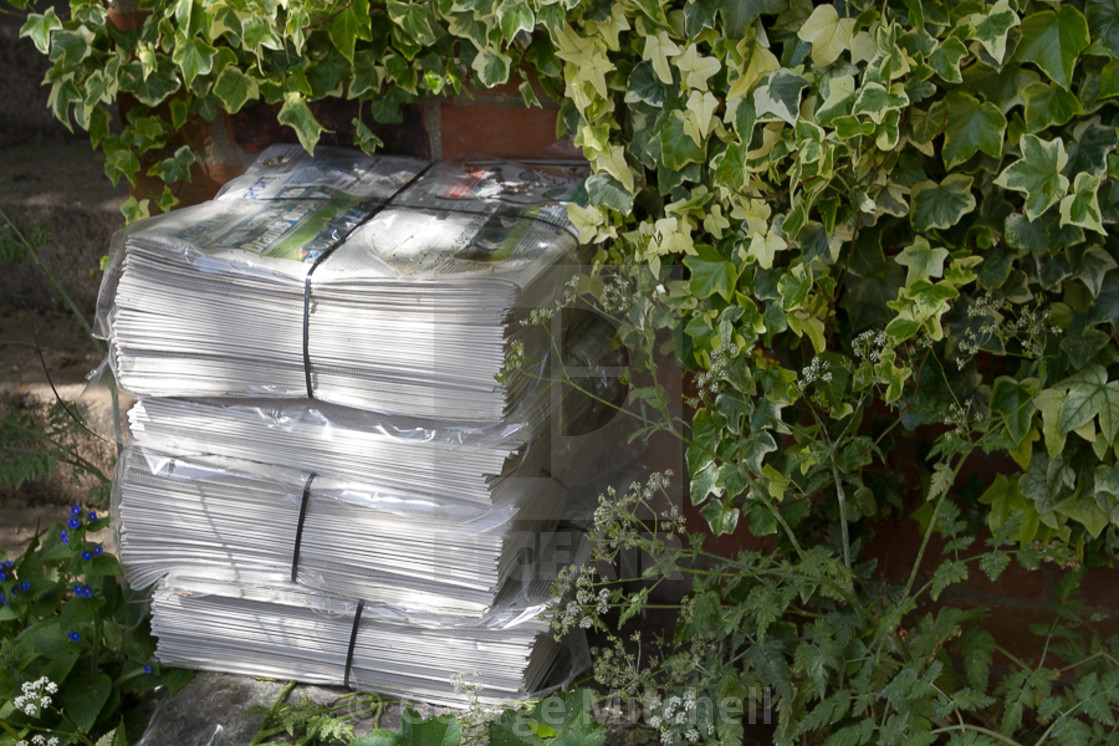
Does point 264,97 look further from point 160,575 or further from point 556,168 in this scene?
point 160,575

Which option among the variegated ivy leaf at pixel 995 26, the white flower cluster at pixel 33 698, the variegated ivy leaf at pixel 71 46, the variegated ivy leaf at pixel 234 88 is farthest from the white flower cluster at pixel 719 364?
the variegated ivy leaf at pixel 71 46

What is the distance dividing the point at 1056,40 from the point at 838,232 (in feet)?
0.96

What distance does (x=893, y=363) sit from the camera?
114 centimetres

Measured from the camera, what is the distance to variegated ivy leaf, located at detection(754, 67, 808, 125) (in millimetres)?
1000

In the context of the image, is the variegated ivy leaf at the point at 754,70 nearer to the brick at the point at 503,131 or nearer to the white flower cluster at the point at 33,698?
the brick at the point at 503,131

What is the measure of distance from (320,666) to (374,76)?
92 cm

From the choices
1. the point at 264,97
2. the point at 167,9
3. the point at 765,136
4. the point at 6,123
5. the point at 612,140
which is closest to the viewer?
the point at 765,136

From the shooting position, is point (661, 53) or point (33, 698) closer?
point (661, 53)

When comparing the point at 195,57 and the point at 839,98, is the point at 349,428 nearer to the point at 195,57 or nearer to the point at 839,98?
the point at 195,57

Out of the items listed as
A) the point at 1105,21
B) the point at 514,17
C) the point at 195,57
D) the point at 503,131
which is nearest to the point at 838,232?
the point at 1105,21

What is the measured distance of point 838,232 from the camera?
1.09 m

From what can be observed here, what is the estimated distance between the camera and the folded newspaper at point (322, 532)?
4.17ft

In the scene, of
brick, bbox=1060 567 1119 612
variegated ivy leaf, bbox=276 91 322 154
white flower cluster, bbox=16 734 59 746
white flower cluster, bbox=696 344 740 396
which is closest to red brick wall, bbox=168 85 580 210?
variegated ivy leaf, bbox=276 91 322 154

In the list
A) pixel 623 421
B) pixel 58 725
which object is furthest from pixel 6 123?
pixel 623 421
